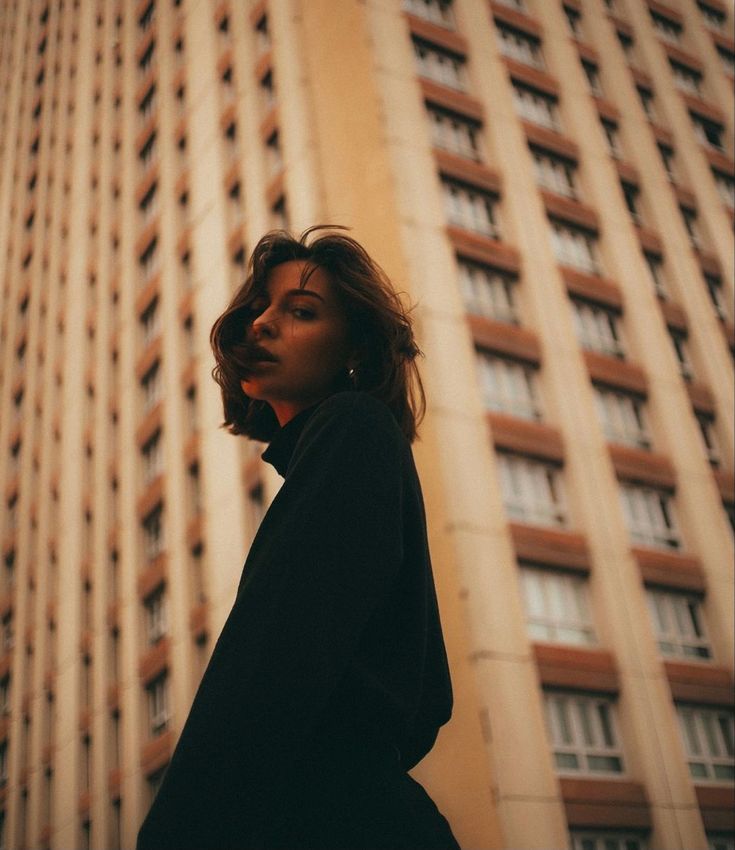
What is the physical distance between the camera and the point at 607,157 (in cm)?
2755

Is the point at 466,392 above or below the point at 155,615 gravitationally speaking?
above

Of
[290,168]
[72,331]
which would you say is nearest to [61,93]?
[72,331]

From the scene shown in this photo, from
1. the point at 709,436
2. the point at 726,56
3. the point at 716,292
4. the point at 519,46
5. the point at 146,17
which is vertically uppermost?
the point at 146,17

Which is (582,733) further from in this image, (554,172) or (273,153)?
(273,153)

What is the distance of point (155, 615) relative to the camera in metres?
25.3

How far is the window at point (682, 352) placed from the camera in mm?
24812

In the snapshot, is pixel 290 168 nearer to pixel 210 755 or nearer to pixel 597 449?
pixel 597 449

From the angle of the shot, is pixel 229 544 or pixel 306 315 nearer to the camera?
pixel 306 315

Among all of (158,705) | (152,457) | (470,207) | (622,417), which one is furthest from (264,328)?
(152,457)

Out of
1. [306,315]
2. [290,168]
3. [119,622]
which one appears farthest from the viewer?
[119,622]

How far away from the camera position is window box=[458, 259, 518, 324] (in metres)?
22.1

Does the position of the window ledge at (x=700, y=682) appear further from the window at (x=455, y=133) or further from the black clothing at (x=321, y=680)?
the black clothing at (x=321, y=680)

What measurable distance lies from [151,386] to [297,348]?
2760 cm

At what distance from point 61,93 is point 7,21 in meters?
14.3
